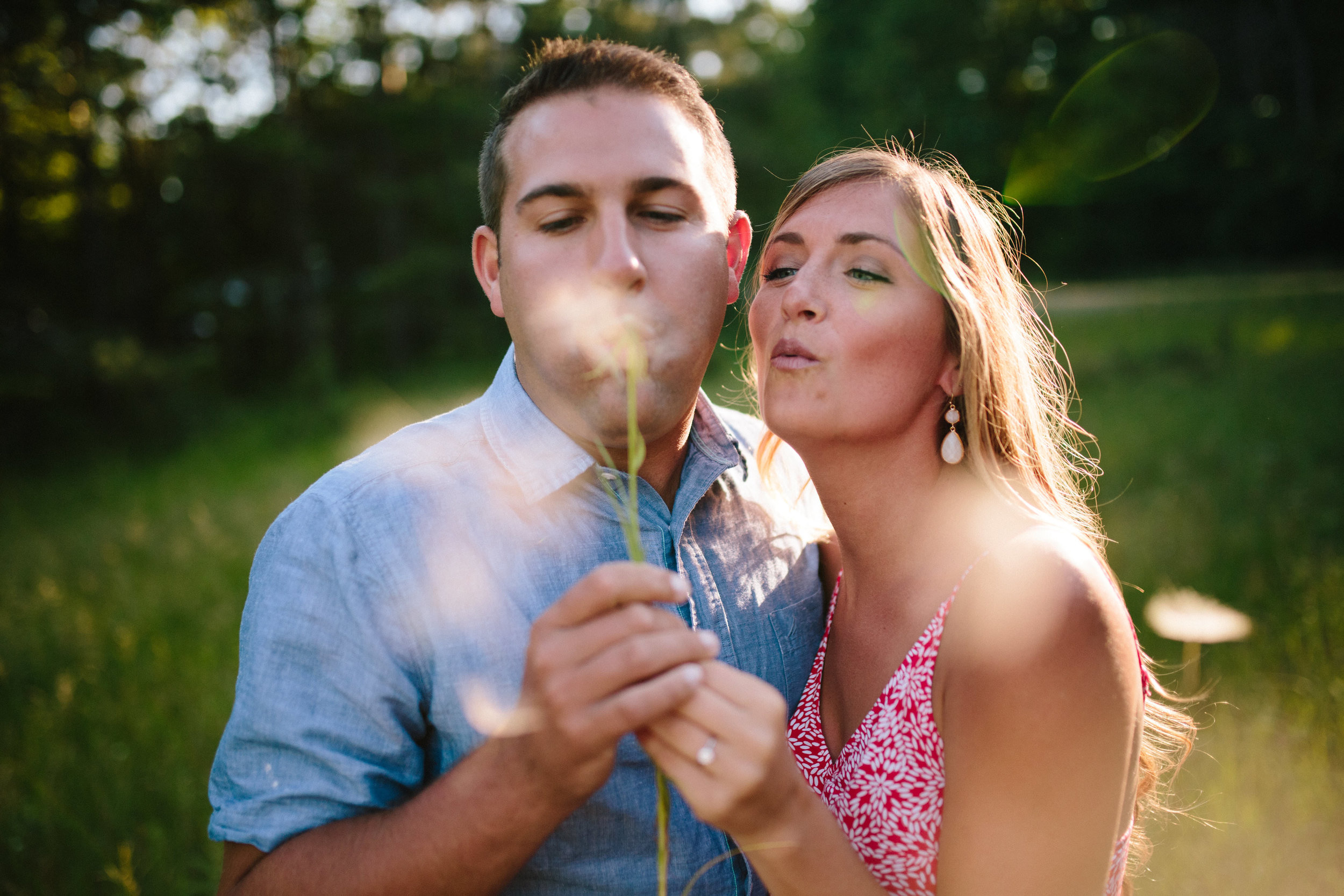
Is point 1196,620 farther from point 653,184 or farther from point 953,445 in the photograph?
point 653,184

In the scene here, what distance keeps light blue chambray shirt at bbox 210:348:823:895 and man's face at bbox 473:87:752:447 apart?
196 mm

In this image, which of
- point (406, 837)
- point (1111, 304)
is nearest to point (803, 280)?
point (406, 837)

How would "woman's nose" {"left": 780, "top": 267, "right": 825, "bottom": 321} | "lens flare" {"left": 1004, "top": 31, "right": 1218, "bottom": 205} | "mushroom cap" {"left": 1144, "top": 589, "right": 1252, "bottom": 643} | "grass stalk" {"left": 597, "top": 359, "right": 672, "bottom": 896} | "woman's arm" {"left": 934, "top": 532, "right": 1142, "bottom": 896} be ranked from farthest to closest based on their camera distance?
"lens flare" {"left": 1004, "top": 31, "right": 1218, "bottom": 205} < "mushroom cap" {"left": 1144, "top": 589, "right": 1252, "bottom": 643} < "woman's nose" {"left": 780, "top": 267, "right": 825, "bottom": 321} < "woman's arm" {"left": 934, "top": 532, "right": 1142, "bottom": 896} < "grass stalk" {"left": 597, "top": 359, "right": 672, "bottom": 896}

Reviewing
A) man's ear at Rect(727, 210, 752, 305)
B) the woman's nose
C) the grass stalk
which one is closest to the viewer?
the grass stalk

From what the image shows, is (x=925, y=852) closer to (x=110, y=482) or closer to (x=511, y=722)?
(x=511, y=722)

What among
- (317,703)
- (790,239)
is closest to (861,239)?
(790,239)

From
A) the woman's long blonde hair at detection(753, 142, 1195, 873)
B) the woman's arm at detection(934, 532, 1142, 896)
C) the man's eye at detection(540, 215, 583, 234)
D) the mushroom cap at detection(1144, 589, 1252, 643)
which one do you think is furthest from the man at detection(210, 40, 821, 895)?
the mushroom cap at detection(1144, 589, 1252, 643)

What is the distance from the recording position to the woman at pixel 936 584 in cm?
179

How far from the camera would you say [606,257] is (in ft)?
6.82

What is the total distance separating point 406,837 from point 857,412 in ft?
4.84

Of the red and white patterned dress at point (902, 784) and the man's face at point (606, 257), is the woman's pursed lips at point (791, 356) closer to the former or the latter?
the man's face at point (606, 257)

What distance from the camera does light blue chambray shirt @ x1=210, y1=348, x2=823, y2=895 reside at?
1849 mm

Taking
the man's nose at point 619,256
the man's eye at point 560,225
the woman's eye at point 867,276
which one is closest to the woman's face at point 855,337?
the woman's eye at point 867,276

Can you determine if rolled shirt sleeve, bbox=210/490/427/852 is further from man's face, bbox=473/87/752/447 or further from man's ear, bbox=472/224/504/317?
man's ear, bbox=472/224/504/317
